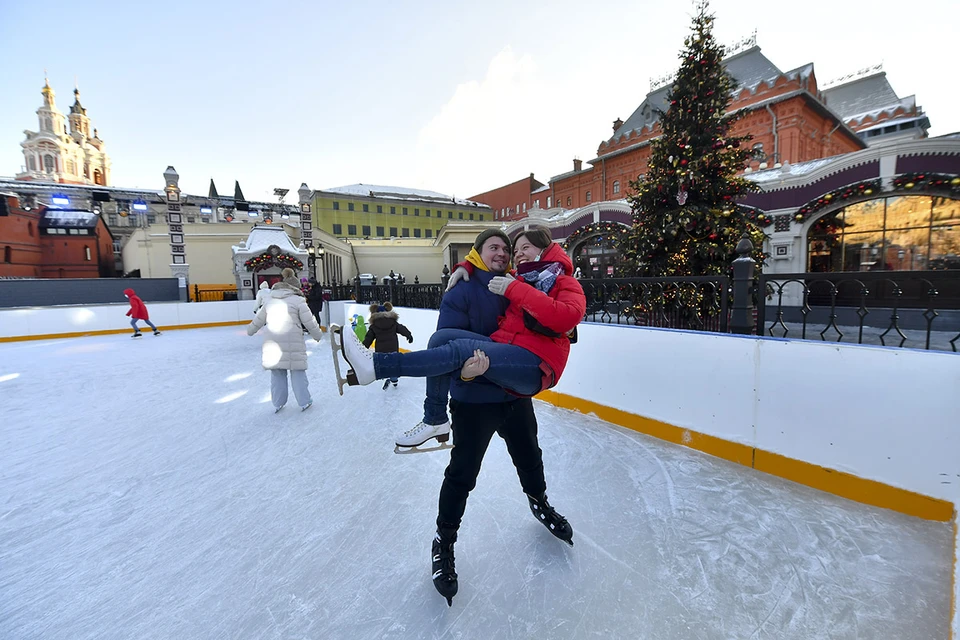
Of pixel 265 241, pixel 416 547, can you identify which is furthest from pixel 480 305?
pixel 265 241

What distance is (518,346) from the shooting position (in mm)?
1577

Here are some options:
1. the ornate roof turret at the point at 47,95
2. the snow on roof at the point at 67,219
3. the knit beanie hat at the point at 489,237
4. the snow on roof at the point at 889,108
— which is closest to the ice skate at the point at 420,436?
the knit beanie hat at the point at 489,237

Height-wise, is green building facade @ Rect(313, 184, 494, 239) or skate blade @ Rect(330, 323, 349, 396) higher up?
green building facade @ Rect(313, 184, 494, 239)

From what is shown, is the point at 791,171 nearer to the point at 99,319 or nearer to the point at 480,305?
the point at 480,305

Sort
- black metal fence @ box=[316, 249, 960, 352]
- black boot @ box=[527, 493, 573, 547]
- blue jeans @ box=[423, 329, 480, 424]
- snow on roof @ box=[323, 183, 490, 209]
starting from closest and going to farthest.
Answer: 1. blue jeans @ box=[423, 329, 480, 424]
2. black boot @ box=[527, 493, 573, 547]
3. black metal fence @ box=[316, 249, 960, 352]
4. snow on roof @ box=[323, 183, 490, 209]

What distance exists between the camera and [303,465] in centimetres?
312

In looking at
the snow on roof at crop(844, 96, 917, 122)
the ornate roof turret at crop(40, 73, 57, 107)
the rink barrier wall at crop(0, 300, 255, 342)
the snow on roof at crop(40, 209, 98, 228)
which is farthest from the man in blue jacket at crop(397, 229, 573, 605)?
the ornate roof turret at crop(40, 73, 57, 107)

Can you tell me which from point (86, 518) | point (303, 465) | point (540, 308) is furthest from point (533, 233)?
point (86, 518)

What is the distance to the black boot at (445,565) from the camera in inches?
66.1

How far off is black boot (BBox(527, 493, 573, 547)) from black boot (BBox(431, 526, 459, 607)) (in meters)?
0.58

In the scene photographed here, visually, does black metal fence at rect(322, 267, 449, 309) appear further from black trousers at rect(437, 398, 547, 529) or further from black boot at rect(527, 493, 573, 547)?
black trousers at rect(437, 398, 547, 529)

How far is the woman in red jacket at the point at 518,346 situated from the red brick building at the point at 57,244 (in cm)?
3486

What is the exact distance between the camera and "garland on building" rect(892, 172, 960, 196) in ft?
22.6

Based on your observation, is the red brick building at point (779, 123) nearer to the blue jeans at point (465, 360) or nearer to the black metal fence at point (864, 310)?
the black metal fence at point (864, 310)
